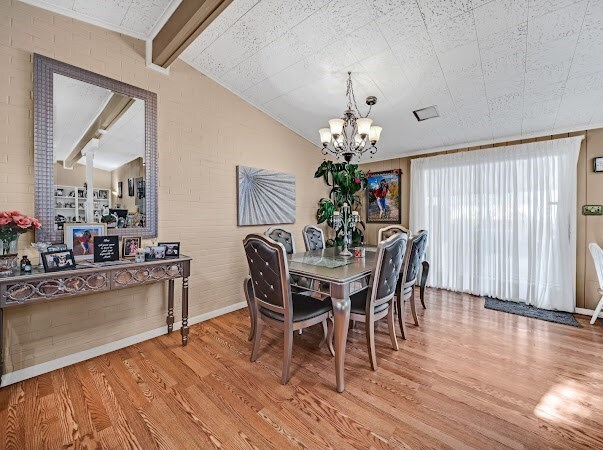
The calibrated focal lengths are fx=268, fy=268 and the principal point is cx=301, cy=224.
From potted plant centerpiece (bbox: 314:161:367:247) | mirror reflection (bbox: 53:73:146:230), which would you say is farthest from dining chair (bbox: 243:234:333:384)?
potted plant centerpiece (bbox: 314:161:367:247)

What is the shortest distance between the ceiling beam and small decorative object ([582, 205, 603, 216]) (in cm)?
432

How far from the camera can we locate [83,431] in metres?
1.50

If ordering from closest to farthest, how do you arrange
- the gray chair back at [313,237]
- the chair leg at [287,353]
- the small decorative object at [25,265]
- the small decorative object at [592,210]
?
the small decorative object at [25,265], the chair leg at [287,353], the small decorative object at [592,210], the gray chair back at [313,237]

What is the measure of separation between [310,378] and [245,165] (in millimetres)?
2562

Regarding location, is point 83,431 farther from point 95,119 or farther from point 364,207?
point 364,207

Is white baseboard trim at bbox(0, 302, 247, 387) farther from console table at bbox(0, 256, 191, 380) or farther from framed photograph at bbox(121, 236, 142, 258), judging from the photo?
framed photograph at bbox(121, 236, 142, 258)

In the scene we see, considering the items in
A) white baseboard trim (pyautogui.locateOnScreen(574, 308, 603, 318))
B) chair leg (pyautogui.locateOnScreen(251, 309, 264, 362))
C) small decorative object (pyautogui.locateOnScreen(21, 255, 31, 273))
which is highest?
small decorative object (pyautogui.locateOnScreen(21, 255, 31, 273))

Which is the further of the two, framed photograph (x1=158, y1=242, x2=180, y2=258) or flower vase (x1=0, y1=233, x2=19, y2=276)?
framed photograph (x1=158, y1=242, x2=180, y2=258)

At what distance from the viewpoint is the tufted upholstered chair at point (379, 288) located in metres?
2.01

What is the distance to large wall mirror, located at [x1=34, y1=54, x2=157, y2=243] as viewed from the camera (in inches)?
80.7

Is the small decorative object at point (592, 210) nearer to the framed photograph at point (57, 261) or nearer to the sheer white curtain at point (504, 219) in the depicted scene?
the sheer white curtain at point (504, 219)

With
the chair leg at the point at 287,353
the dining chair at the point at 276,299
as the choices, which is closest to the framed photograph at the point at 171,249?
the dining chair at the point at 276,299

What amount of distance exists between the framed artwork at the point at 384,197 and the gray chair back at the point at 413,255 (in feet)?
6.83

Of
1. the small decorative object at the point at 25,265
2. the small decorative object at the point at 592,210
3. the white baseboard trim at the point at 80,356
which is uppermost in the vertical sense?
the small decorative object at the point at 592,210
